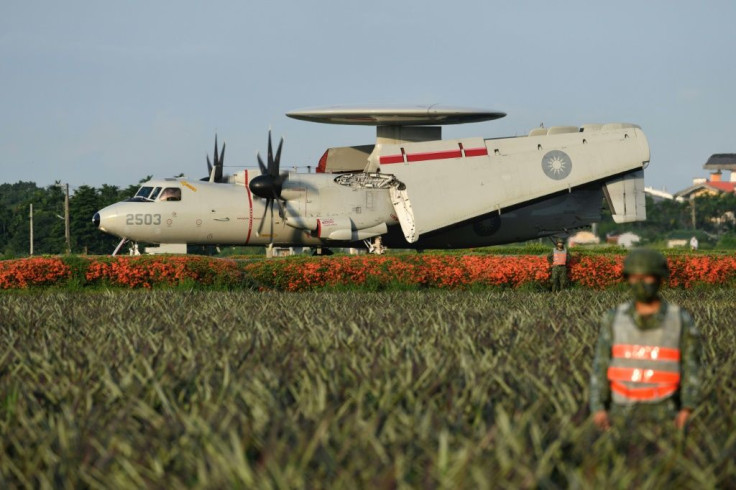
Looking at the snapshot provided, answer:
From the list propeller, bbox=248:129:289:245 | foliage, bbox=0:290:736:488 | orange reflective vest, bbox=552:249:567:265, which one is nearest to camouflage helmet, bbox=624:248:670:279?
foliage, bbox=0:290:736:488

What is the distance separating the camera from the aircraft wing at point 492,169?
35.0 metres

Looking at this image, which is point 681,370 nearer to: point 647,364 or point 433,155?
point 647,364

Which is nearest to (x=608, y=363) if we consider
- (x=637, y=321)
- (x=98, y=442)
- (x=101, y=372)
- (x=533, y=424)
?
(x=637, y=321)

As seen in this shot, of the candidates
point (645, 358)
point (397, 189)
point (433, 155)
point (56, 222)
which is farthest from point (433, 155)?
point (56, 222)

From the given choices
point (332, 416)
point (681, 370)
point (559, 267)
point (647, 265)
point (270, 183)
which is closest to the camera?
point (647, 265)

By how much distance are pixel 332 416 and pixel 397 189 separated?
29.7 metres

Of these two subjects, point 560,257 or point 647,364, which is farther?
point 560,257

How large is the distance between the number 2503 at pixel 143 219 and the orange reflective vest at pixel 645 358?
29.3 meters

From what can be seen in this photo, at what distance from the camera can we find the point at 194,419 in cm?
628

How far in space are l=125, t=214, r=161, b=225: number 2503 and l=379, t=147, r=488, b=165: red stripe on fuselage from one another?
8097mm

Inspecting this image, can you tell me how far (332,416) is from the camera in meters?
6.51

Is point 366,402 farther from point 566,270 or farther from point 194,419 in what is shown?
point 566,270

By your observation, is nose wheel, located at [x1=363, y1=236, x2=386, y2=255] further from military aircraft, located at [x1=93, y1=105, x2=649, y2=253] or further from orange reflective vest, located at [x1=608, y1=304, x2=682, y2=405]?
orange reflective vest, located at [x1=608, y1=304, x2=682, y2=405]

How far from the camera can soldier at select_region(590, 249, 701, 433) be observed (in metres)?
6.46
